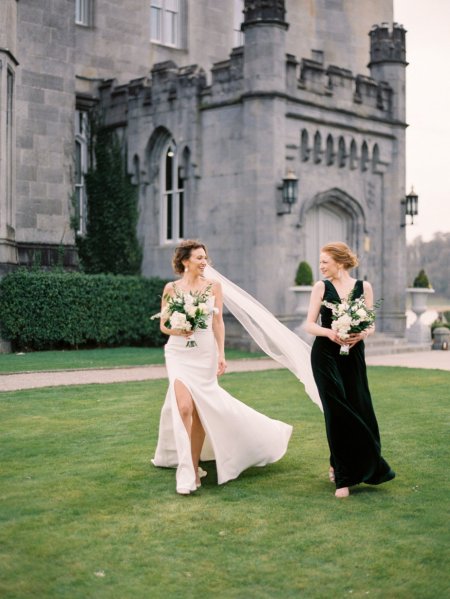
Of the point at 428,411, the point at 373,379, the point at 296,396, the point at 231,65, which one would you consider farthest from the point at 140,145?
the point at 428,411

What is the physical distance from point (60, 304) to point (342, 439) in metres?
13.4

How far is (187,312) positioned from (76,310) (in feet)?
42.2

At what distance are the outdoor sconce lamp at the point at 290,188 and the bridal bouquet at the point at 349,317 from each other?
14.0 meters

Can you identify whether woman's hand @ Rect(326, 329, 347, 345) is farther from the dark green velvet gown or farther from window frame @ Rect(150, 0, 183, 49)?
window frame @ Rect(150, 0, 183, 49)

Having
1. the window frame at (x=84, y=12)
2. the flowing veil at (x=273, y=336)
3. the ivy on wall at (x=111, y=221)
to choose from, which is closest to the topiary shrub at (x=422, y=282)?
the ivy on wall at (x=111, y=221)

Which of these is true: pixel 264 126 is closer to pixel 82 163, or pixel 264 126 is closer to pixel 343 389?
pixel 82 163

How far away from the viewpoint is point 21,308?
747 inches

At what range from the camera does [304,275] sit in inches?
835

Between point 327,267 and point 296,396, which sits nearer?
point 327,267

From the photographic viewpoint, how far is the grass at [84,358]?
52.9 ft

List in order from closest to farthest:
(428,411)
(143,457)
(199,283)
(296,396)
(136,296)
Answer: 1. (199,283)
2. (143,457)
3. (428,411)
4. (296,396)
5. (136,296)

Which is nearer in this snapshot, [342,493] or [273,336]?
[342,493]

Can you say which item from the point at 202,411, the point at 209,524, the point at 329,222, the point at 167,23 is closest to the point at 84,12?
the point at 167,23

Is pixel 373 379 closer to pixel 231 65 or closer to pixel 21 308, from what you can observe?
pixel 21 308
